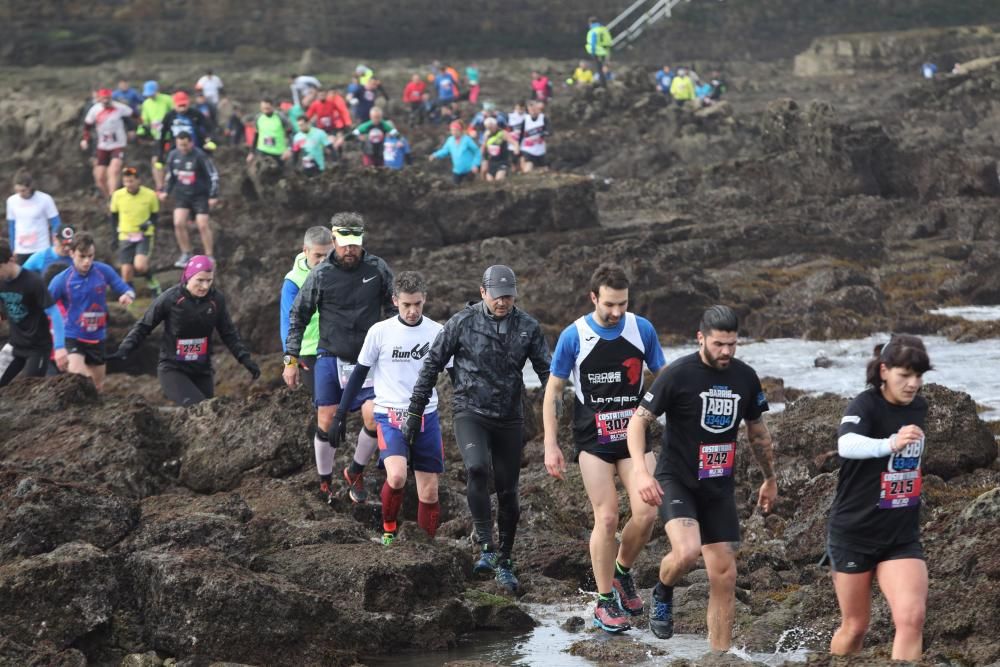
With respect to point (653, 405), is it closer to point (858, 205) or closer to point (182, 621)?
point (182, 621)

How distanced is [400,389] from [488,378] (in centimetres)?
78

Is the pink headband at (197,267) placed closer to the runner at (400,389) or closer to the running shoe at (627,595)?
the runner at (400,389)

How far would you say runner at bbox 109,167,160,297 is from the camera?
20531 millimetres

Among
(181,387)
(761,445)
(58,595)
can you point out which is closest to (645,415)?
(761,445)

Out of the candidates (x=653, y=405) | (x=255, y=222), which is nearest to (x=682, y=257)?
(x=255, y=222)

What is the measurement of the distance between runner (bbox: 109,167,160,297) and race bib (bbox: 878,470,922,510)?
49.2 ft

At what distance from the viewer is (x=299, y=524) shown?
958 cm

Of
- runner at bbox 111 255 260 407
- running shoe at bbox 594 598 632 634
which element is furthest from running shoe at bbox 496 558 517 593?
runner at bbox 111 255 260 407

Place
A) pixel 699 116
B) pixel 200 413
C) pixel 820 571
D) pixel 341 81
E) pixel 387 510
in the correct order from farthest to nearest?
pixel 341 81 < pixel 699 116 < pixel 200 413 < pixel 387 510 < pixel 820 571

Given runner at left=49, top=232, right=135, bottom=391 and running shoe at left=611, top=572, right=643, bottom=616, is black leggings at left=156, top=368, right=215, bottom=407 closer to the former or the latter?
runner at left=49, top=232, right=135, bottom=391

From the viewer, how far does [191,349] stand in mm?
12641

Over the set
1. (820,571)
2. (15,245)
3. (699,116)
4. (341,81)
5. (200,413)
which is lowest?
(820,571)

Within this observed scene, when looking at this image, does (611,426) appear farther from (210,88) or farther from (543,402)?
(210,88)

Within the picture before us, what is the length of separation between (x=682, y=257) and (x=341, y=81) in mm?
23484
